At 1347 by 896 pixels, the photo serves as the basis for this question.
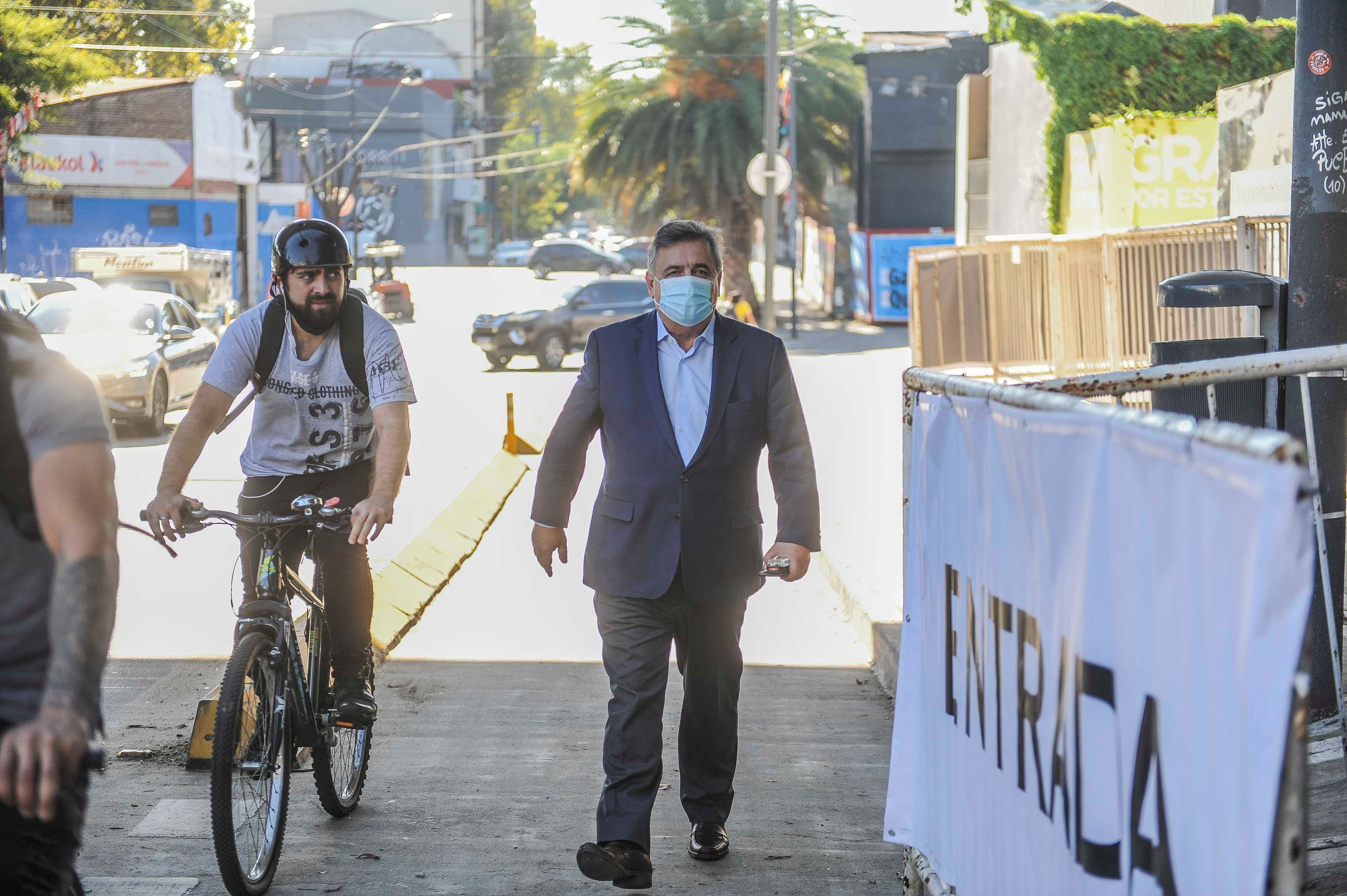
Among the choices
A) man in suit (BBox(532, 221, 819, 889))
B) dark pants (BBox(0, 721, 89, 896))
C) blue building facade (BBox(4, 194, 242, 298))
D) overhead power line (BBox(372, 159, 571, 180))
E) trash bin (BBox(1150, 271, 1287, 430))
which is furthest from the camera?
overhead power line (BBox(372, 159, 571, 180))

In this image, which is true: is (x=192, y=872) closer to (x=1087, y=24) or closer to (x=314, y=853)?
(x=314, y=853)

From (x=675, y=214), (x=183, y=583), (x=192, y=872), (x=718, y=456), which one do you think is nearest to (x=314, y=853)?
(x=192, y=872)

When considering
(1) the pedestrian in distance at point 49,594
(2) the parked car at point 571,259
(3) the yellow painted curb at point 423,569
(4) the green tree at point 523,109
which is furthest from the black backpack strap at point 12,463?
(4) the green tree at point 523,109

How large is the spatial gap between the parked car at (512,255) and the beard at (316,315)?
243 ft

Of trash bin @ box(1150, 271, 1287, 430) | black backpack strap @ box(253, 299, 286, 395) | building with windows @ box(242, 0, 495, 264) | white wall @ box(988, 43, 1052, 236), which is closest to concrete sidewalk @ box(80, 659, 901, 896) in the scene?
black backpack strap @ box(253, 299, 286, 395)

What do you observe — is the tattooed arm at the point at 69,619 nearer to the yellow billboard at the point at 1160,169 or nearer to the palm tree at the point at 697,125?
the yellow billboard at the point at 1160,169

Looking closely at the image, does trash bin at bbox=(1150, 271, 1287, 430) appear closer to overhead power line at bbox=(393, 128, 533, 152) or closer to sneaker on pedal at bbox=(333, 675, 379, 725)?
sneaker on pedal at bbox=(333, 675, 379, 725)

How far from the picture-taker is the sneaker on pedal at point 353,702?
4.91m

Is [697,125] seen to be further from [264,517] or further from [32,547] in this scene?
[32,547]

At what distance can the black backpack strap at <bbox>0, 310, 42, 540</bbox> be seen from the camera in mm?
2469

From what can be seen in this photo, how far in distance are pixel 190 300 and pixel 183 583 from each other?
19252 mm

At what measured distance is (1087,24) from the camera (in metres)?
23.8

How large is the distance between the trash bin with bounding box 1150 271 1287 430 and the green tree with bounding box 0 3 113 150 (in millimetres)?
24575

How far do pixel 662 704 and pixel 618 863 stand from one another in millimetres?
497
